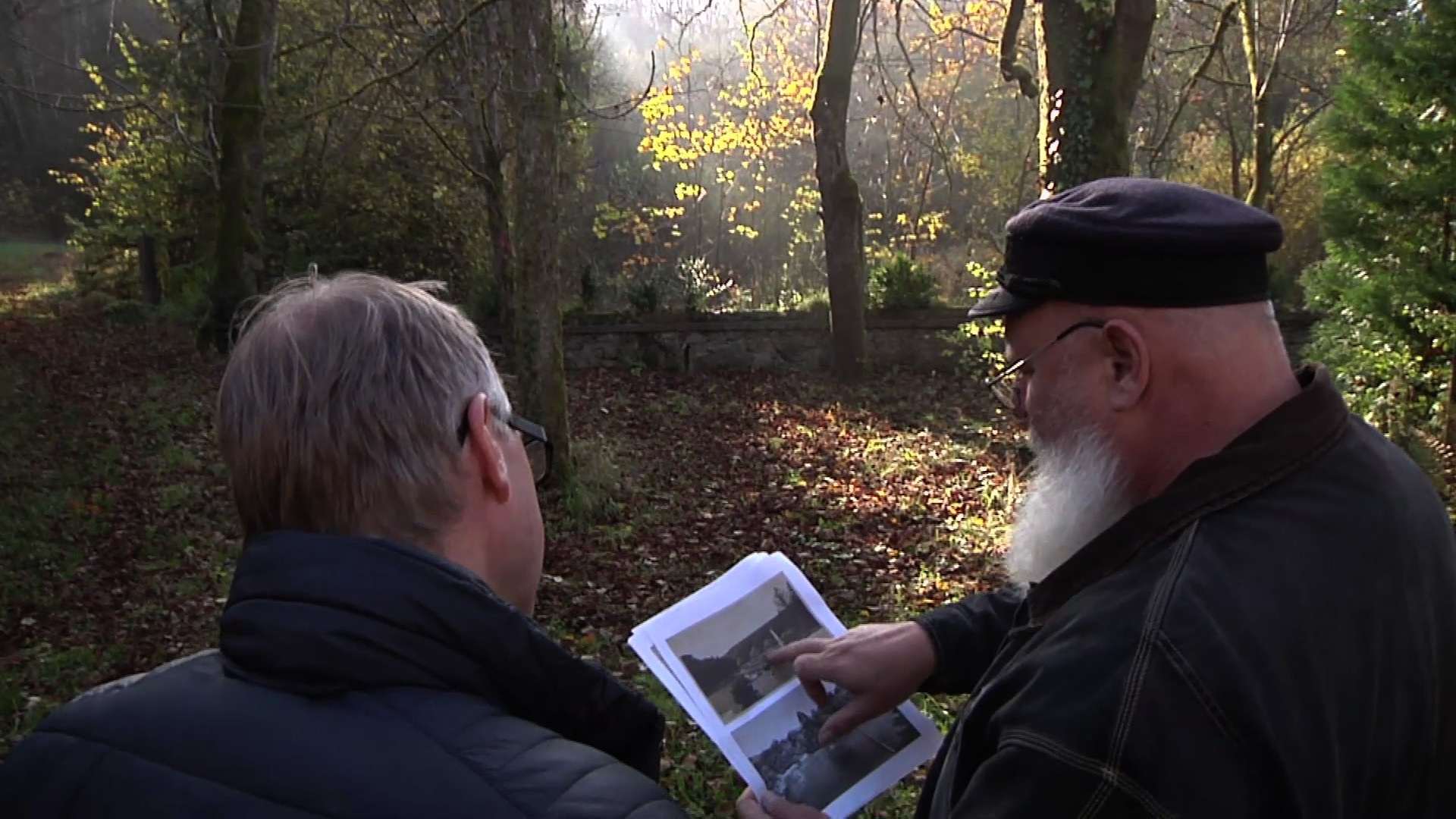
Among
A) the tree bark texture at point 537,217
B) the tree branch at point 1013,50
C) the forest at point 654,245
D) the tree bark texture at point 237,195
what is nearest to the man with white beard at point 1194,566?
the forest at point 654,245

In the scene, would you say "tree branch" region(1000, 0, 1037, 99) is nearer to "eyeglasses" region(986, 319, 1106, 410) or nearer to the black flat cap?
"eyeglasses" region(986, 319, 1106, 410)

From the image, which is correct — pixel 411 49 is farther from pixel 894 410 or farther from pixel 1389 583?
pixel 1389 583

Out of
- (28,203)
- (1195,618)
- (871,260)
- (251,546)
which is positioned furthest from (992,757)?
(28,203)

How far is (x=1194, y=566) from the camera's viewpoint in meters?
1.23

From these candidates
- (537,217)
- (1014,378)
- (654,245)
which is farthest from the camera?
(654,245)

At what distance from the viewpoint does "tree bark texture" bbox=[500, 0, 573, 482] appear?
697cm

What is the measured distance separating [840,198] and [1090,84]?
276 inches

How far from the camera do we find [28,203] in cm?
2867

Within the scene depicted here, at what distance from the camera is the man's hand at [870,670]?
1896 mm

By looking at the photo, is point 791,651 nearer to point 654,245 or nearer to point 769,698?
point 769,698

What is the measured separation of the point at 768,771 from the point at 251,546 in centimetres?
105

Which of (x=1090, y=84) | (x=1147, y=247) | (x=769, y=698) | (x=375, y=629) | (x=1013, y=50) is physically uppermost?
(x=1013, y=50)

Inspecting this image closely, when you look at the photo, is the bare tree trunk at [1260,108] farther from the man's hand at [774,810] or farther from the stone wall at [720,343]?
the man's hand at [774,810]

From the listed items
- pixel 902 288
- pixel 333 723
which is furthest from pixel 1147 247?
pixel 902 288
